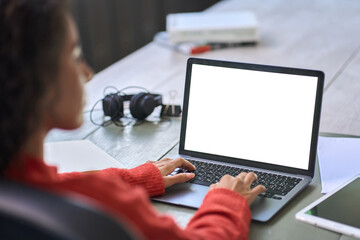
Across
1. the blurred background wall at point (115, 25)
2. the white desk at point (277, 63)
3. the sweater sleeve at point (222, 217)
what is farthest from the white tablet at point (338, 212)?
the blurred background wall at point (115, 25)

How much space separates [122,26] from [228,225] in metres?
3.19

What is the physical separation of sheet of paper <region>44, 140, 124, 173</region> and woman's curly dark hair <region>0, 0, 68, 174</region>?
590 mm

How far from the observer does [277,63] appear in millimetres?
2068

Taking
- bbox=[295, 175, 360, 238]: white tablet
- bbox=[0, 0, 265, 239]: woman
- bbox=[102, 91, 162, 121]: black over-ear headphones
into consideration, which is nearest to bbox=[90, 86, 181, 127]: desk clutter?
bbox=[102, 91, 162, 121]: black over-ear headphones

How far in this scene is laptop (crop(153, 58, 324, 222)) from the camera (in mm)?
1135

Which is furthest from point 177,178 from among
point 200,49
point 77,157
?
point 200,49

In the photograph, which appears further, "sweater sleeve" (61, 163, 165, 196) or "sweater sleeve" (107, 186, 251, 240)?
"sweater sleeve" (61, 163, 165, 196)

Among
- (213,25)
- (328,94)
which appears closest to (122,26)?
(213,25)

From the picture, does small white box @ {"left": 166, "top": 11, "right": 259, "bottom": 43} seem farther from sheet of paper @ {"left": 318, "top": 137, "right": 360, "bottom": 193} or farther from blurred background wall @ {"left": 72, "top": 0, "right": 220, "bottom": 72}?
blurred background wall @ {"left": 72, "top": 0, "right": 220, "bottom": 72}

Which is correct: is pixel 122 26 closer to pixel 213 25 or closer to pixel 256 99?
pixel 213 25

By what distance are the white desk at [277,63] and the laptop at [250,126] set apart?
0.19 feet

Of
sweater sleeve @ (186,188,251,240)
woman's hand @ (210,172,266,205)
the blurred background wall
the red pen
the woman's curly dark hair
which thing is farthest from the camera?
the blurred background wall

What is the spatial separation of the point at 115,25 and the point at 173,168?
111 inches

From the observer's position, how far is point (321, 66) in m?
2.01
